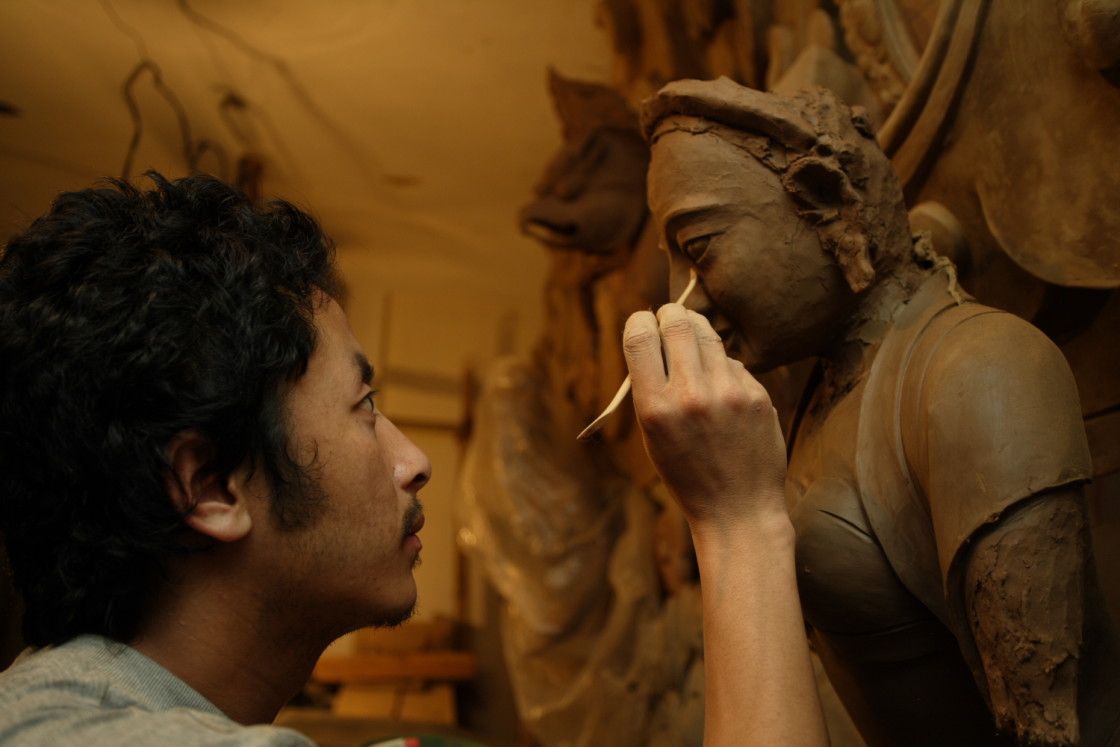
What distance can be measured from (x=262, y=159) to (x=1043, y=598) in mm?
3229

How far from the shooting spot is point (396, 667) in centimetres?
384

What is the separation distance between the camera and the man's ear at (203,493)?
88 cm

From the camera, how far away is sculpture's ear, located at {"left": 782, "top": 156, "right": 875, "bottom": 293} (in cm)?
111

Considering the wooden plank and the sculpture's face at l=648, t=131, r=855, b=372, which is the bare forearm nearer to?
the sculpture's face at l=648, t=131, r=855, b=372

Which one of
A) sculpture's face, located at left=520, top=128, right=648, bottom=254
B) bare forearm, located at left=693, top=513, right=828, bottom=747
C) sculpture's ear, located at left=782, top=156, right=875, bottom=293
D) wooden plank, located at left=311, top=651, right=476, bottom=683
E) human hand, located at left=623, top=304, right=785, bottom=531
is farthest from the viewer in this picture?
wooden plank, located at left=311, top=651, right=476, bottom=683

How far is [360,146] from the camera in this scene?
3.62 m

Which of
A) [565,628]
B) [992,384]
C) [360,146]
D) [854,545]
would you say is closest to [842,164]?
[992,384]

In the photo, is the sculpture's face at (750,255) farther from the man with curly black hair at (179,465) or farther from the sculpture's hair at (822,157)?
the man with curly black hair at (179,465)

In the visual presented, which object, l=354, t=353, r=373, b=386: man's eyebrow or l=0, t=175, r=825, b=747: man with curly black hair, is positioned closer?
l=0, t=175, r=825, b=747: man with curly black hair

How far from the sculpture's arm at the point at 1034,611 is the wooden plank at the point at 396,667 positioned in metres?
3.14

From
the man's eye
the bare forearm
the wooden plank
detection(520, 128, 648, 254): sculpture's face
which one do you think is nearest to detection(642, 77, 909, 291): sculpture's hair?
the man's eye

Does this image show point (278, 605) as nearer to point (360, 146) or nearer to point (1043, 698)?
point (1043, 698)

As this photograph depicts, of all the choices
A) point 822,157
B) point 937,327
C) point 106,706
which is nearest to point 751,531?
point 937,327

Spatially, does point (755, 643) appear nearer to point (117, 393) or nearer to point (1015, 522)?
point (1015, 522)
